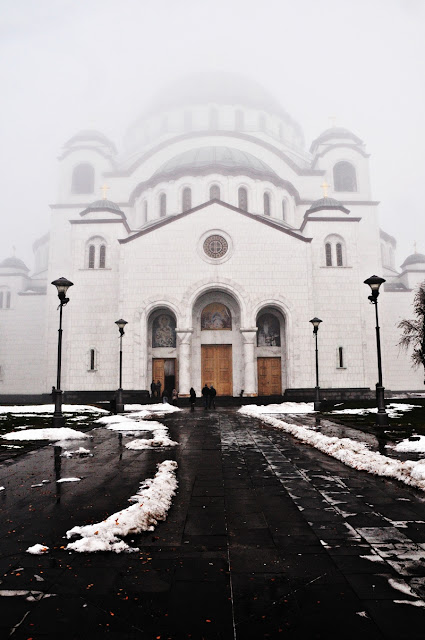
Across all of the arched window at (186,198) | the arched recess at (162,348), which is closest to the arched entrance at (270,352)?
the arched recess at (162,348)

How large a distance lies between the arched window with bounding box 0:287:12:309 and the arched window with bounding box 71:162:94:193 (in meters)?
12.2

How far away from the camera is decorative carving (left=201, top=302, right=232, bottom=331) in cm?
3269

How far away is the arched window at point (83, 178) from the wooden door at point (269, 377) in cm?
2373

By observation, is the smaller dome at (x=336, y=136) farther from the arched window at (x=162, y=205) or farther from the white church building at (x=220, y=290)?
the arched window at (x=162, y=205)

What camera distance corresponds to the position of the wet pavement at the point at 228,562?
8.41 ft

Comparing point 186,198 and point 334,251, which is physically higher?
point 186,198

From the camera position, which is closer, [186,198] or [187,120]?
[186,198]

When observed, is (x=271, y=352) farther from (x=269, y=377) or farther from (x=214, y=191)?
(x=214, y=191)

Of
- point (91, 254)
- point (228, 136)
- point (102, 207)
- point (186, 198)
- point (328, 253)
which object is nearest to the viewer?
point (91, 254)

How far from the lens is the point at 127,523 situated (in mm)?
4137

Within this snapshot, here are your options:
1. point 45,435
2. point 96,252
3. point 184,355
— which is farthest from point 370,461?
point 96,252

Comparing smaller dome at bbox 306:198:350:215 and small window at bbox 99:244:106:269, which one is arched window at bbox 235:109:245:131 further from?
A: small window at bbox 99:244:106:269

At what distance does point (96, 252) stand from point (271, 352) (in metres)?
14.7

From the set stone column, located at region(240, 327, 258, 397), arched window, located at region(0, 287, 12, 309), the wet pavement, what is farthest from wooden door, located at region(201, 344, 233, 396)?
the wet pavement
